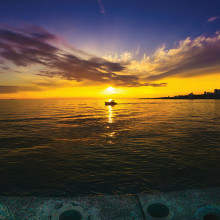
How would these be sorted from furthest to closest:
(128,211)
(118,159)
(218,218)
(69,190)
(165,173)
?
(118,159) < (165,173) < (69,190) < (128,211) < (218,218)

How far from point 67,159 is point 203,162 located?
23.5 feet

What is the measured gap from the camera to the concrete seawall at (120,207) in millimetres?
3066

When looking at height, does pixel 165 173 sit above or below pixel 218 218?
below

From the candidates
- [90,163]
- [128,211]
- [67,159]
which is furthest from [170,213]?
[67,159]

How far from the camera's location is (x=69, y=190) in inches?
206

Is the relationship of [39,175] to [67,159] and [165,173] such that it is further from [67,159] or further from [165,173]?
[165,173]

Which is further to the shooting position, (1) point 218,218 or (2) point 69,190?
(2) point 69,190

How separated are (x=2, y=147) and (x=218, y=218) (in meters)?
12.8

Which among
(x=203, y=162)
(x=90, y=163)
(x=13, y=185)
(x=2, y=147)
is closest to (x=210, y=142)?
(x=203, y=162)

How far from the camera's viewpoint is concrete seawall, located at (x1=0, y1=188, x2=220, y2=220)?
3.07m

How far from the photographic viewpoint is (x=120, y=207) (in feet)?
10.8

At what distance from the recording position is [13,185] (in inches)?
222

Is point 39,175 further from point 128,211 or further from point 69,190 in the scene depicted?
point 128,211

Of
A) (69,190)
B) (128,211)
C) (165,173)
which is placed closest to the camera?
(128,211)
